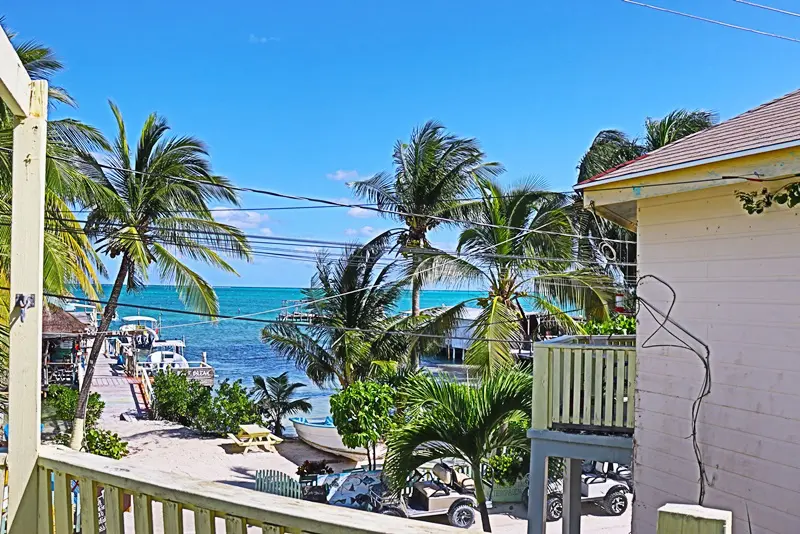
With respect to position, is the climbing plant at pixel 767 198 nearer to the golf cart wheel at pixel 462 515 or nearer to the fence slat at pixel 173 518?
the fence slat at pixel 173 518

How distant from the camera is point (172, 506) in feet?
5.77

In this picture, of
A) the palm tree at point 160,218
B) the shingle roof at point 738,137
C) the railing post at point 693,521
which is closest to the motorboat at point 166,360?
the palm tree at point 160,218

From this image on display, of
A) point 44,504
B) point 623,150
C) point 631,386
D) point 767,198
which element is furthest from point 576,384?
point 623,150

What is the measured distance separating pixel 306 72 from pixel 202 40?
4.60 metres

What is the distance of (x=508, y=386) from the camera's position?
8.34 meters

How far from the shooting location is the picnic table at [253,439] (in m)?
17.0

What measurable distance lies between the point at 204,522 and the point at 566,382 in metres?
5.54

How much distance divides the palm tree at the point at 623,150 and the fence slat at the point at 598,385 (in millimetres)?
11863

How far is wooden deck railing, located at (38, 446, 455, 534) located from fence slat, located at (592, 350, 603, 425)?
5.24 m

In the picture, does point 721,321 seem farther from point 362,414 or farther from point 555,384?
point 362,414

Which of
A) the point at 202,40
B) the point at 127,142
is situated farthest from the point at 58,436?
the point at 202,40

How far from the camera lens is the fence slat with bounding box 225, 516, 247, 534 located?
159 cm

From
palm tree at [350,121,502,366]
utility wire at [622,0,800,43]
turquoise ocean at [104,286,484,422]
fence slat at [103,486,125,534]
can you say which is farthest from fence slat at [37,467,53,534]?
turquoise ocean at [104,286,484,422]

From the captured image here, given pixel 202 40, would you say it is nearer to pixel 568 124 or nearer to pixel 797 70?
pixel 568 124
